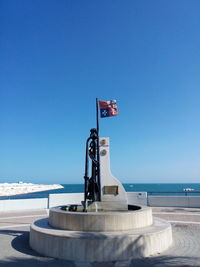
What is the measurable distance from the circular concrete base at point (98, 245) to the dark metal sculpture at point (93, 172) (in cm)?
312

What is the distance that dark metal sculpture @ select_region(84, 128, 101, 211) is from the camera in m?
9.91

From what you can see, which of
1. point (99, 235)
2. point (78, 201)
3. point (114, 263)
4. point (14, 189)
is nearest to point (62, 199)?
point (78, 201)

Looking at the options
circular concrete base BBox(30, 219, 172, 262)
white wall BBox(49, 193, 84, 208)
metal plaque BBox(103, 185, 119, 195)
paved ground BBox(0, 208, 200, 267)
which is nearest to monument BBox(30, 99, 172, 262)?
circular concrete base BBox(30, 219, 172, 262)

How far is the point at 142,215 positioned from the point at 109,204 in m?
2.63

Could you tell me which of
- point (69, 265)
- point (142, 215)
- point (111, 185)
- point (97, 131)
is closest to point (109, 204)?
point (111, 185)

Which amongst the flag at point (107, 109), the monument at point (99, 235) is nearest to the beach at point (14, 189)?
the flag at point (107, 109)

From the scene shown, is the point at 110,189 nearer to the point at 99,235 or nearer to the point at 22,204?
the point at 99,235

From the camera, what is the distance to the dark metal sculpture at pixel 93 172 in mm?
9914

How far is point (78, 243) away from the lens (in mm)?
6090

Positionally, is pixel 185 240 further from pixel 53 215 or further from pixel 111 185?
pixel 53 215

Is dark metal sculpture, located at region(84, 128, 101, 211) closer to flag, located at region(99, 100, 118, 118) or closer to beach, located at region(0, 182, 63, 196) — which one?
flag, located at region(99, 100, 118, 118)

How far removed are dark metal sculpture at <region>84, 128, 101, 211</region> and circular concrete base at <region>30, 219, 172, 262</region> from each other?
312 centimetres

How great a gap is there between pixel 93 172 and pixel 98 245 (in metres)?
4.48

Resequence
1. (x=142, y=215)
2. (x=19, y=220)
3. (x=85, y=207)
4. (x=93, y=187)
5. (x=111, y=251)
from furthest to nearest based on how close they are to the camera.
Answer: (x=19, y=220) → (x=93, y=187) → (x=85, y=207) → (x=142, y=215) → (x=111, y=251)
